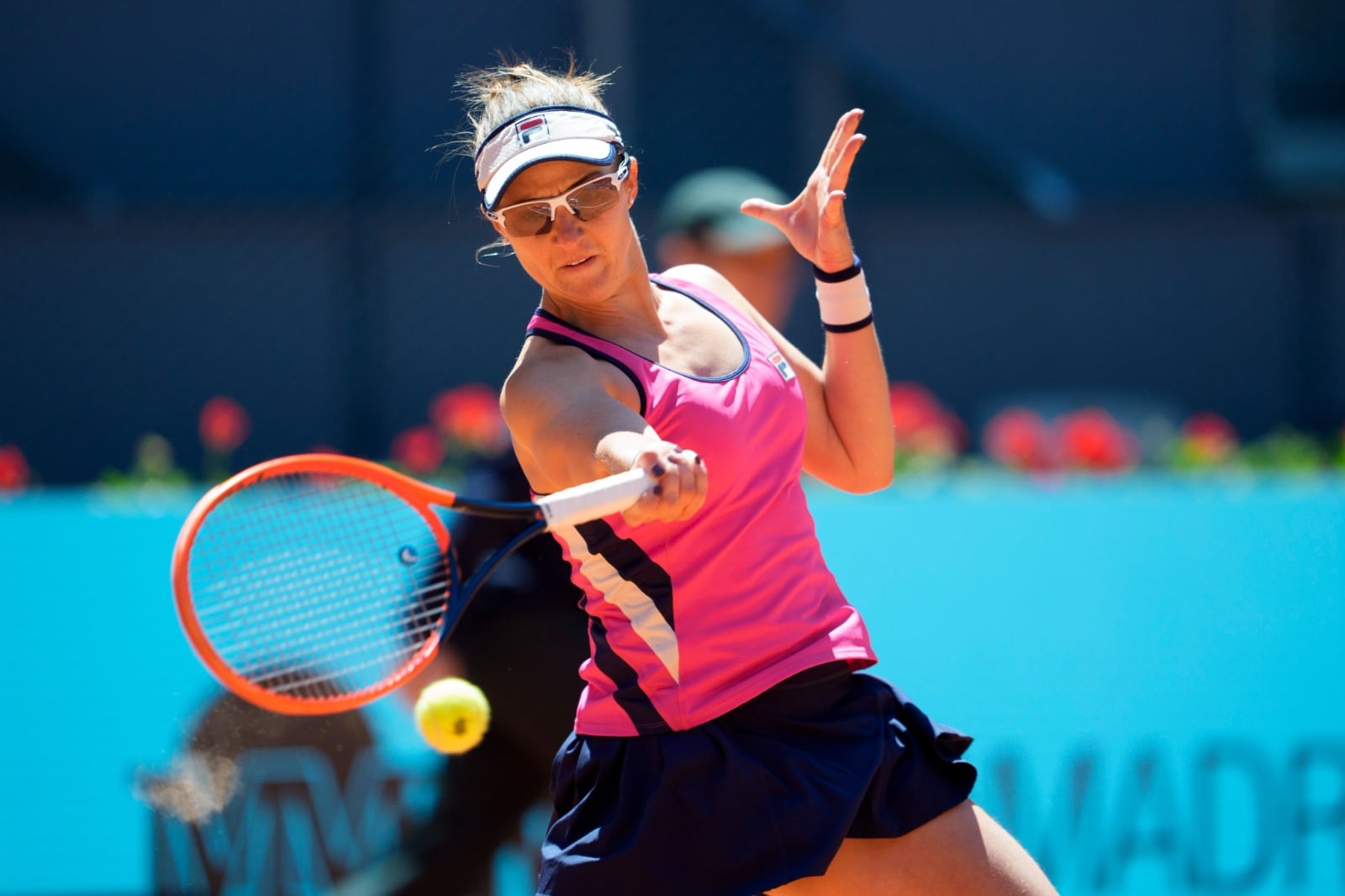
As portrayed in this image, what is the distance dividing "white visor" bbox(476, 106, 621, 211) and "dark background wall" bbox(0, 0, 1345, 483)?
448 centimetres

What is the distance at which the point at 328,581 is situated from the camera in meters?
2.43

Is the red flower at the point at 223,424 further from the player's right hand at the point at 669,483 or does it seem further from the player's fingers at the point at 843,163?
the player's right hand at the point at 669,483

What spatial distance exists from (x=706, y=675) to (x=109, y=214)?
221 inches

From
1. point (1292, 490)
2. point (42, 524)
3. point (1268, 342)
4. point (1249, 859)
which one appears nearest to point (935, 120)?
point (1268, 342)

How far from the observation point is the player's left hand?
7.49ft

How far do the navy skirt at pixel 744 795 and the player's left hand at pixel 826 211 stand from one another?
2.11ft

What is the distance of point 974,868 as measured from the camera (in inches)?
79.0

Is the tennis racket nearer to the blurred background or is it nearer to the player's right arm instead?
the player's right arm

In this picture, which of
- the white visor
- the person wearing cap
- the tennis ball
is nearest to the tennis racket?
the tennis ball

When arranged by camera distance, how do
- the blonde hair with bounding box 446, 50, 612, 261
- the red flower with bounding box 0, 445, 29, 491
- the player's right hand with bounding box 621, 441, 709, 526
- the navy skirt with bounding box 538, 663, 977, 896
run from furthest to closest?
1. the red flower with bounding box 0, 445, 29, 491
2. the blonde hair with bounding box 446, 50, 612, 261
3. the navy skirt with bounding box 538, 663, 977, 896
4. the player's right hand with bounding box 621, 441, 709, 526

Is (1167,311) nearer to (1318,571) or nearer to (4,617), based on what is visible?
(1318,571)

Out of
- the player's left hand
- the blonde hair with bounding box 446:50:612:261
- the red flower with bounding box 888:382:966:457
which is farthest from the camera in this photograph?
the red flower with bounding box 888:382:966:457

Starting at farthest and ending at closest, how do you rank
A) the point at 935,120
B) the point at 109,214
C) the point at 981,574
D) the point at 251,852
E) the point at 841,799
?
the point at 935,120, the point at 109,214, the point at 981,574, the point at 251,852, the point at 841,799

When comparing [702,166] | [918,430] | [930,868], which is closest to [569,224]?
[930,868]
